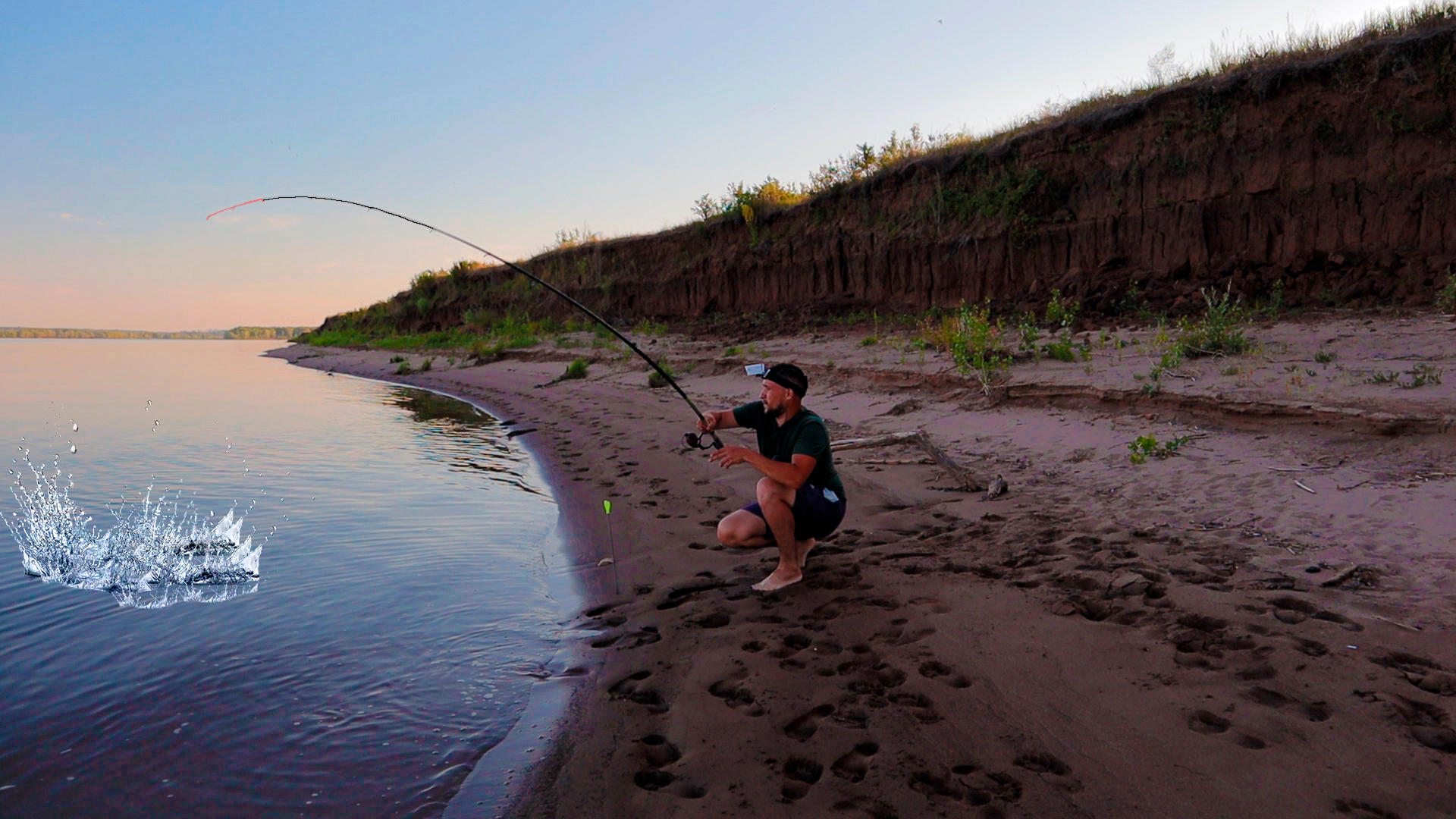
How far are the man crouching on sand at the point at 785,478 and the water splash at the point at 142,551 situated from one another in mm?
3190

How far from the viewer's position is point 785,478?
421 centimetres

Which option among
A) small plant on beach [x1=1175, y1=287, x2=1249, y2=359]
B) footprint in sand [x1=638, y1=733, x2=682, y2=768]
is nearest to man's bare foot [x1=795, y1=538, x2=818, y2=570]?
footprint in sand [x1=638, y1=733, x2=682, y2=768]

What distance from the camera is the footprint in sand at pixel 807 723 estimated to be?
2.86 metres

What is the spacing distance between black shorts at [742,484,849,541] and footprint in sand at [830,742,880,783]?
1.74 meters

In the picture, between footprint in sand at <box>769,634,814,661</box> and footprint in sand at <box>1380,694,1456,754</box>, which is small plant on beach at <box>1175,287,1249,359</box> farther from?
footprint in sand at <box>769,634,814,661</box>

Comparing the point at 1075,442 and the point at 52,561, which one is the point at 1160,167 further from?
the point at 52,561

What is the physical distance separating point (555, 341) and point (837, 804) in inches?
844

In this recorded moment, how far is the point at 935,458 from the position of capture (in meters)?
6.13

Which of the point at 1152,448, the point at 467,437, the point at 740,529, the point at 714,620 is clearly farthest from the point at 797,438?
the point at 467,437

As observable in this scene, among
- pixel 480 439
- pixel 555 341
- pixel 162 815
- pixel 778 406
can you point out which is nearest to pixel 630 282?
pixel 555 341

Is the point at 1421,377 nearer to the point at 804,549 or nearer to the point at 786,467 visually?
the point at 804,549

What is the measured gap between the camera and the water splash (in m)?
5.09

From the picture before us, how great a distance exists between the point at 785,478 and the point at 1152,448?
3.36 m

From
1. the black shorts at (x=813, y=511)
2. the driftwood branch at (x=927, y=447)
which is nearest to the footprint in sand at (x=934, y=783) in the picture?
the black shorts at (x=813, y=511)
